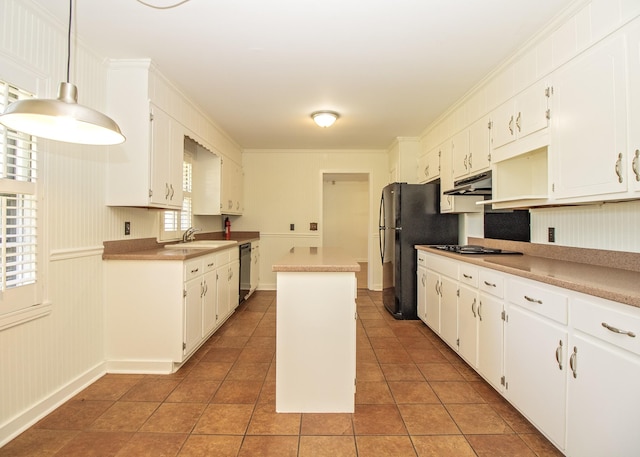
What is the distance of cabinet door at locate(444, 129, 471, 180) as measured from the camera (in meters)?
3.15

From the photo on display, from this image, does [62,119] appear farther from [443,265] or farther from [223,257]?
[443,265]

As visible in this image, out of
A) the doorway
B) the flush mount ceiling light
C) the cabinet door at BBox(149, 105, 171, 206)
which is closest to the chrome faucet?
the cabinet door at BBox(149, 105, 171, 206)

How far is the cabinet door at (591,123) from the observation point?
157cm

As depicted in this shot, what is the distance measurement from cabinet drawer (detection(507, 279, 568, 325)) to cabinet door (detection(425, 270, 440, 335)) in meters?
1.19

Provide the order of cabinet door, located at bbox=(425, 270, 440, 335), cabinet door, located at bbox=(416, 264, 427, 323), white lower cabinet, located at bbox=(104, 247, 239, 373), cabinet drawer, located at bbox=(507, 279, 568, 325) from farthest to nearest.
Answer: cabinet door, located at bbox=(416, 264, 427, 323) → cabinet door, located at bbox=(425, 270, 440, 335) → white lower cabinet, located at bbox=(104, 247, 239, 373) → cabinet drawer, located at bbox=(507, 279, 568, 325)

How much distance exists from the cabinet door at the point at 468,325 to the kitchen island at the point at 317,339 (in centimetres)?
102

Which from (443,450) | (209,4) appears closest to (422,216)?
(443,450)

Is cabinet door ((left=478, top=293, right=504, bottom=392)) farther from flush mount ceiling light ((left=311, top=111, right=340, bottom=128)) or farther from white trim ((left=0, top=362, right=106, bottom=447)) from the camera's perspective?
white trim ((left=0, top=362, right=106, bottom=447))

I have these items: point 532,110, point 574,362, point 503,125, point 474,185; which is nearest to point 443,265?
point 474,185

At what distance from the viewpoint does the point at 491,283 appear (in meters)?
2.15

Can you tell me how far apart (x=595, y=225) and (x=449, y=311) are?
1.25m

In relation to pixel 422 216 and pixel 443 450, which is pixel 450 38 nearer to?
pixel 422 216

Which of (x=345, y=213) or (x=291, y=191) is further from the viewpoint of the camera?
(x=345, y=213)

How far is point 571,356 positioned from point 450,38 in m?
2.01
